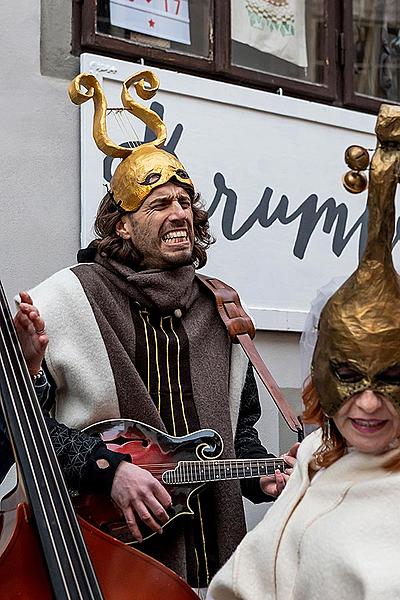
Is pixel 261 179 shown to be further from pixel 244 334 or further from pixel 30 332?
pixel 30 332

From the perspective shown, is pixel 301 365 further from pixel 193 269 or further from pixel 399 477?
pixel 399 477

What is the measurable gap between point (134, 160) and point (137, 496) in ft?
2.90

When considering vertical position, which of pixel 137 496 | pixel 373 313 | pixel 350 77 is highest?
pixel 350 77

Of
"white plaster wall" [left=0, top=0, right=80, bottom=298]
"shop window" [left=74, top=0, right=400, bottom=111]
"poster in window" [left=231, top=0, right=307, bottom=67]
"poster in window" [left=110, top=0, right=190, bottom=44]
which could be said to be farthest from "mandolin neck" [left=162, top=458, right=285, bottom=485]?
"poster in window" [left=231, top=0, right=307, bottom=67]

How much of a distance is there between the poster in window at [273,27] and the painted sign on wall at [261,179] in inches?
10.3

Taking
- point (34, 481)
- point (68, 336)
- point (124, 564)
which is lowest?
point (124, 564)

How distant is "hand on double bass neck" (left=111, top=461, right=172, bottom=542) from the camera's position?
264cm

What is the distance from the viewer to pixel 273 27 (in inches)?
174

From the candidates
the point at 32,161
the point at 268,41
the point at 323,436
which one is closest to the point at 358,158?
the point at 323,436

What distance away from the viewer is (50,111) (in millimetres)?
3740

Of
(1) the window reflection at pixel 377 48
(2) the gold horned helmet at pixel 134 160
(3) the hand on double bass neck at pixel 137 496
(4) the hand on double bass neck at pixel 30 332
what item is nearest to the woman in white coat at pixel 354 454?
(3) the hand on double bass neck at pixel 137 496

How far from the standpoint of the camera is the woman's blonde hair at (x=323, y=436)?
2.06 metres

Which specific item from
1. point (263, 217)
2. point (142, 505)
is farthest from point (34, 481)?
point (263, 217)

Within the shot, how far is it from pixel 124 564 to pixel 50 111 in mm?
1831
